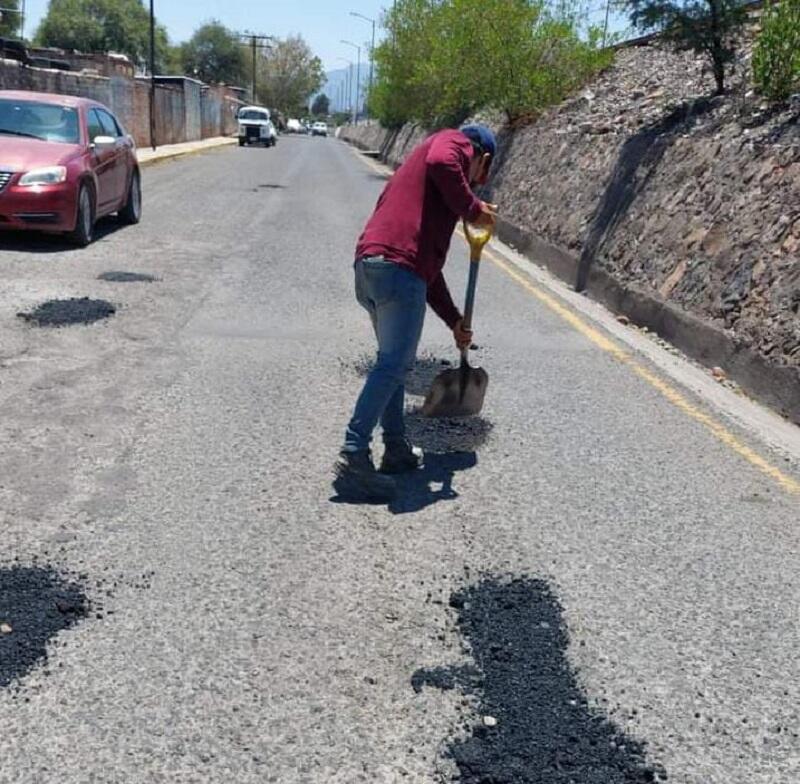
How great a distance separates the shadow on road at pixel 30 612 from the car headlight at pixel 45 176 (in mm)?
7718

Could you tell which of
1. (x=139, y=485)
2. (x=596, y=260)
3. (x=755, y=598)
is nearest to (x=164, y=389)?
(x=139, y=485)

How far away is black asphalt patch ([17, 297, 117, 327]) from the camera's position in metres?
7.38

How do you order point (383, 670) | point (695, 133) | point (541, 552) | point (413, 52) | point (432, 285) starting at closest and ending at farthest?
point (383, 670)
point (541, 552)
point (432, 285)
point (695, 133)
point (413, 52)

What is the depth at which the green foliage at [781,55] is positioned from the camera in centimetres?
948

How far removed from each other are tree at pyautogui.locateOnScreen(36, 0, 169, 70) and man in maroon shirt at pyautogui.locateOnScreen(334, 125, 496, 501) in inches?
4305

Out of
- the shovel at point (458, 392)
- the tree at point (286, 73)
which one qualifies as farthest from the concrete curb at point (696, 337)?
the tree at point (286, 73)

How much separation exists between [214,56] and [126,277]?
12052 centimetres

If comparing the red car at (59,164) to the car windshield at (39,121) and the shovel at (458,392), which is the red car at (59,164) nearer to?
the car windshield at (39,121)

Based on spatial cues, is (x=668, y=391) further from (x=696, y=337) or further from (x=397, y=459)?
(x=397, y=459)

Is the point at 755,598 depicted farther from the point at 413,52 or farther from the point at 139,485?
the point at 413,52

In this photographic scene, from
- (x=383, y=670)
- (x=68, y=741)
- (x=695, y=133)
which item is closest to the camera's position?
(x=68, y=741)

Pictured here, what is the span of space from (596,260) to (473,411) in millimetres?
5967

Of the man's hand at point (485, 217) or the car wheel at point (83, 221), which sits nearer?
the man's hand at point (485, 217)

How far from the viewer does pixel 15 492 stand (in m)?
4.27
